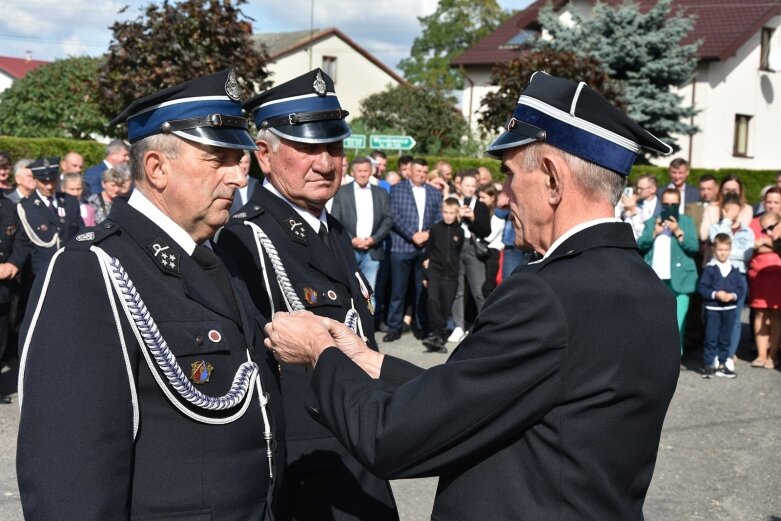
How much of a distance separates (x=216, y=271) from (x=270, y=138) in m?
1.01

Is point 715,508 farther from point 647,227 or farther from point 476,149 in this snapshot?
point 476,149

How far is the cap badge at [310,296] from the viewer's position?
3339 millimetres

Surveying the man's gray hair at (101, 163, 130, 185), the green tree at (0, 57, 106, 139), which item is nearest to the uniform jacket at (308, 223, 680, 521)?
the man's gray hair at (101, 163, 130, 185)

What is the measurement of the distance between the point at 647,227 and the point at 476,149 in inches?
870

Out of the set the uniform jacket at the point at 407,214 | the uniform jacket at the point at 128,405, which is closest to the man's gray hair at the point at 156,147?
the uniform jacket at the point at 128,405

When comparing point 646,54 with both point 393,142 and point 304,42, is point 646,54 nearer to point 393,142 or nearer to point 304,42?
point 393,142

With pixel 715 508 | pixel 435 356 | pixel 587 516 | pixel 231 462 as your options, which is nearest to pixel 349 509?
pixel 231 462

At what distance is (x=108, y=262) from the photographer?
7.77ft

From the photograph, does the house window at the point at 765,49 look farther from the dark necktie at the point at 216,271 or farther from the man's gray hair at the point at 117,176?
the dark necktie at the point at 216,271

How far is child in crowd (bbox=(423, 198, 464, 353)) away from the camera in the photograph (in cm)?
1092

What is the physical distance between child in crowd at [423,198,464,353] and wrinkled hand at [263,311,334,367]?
327 inches

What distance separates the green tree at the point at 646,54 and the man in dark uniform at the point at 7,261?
67.3 feet

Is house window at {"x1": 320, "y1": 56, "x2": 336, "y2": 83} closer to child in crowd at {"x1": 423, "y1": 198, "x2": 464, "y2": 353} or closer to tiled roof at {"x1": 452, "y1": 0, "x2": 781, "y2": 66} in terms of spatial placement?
tiled roof at {"x1": 452, "y1": 0, "x2": 781, "y2": 66}

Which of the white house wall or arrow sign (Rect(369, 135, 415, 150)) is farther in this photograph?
the white house wall
